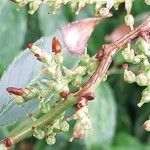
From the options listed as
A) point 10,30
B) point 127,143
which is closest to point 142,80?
point 10,30

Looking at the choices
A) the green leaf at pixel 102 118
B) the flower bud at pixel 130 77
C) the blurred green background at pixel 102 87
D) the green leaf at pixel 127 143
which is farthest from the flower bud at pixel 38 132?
the green leaf at pixel 127 143

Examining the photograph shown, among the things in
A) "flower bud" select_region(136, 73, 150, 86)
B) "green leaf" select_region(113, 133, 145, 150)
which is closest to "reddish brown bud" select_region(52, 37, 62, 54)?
"flower bud" select_region(136, 73, 150, 86)

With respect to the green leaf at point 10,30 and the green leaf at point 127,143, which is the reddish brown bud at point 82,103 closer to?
the green leaf at point 10,30

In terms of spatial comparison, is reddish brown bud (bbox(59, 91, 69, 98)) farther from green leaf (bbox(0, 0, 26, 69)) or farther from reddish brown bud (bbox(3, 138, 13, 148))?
green leaf (bbox(0, 0, 26, 69))

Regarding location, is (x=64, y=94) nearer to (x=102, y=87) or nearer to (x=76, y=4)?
(x=76, y=4)

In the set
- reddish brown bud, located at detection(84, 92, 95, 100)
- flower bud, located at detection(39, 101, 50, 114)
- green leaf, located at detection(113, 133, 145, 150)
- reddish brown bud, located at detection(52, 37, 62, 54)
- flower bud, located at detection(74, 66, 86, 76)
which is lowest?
green leaf, located at detection(113, 133, 145, 150)

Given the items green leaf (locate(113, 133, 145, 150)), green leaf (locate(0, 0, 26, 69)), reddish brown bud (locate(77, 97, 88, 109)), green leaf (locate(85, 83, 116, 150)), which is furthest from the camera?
green leaf (locate(113, 133, 145, 150))

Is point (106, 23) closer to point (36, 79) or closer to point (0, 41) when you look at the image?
point (0, 41)

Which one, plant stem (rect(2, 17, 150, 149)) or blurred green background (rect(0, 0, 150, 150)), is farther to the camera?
blurred green background (rect(0, 0, 150, 150))
